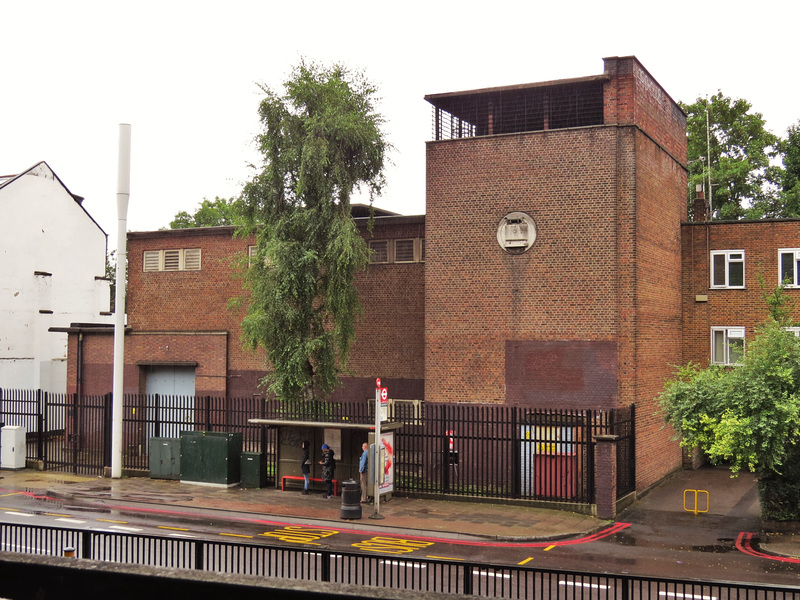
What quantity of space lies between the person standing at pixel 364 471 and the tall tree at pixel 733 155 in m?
30.8

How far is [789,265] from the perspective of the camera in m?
27.8

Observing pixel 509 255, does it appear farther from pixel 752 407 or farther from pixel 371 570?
pixel 371 570

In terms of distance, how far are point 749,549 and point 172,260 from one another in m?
24.3

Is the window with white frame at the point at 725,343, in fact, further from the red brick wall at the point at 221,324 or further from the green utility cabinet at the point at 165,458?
the green utility cabinet at the point at 165,458

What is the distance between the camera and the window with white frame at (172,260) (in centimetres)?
3262

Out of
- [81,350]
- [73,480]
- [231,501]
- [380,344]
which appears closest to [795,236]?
[380,344]

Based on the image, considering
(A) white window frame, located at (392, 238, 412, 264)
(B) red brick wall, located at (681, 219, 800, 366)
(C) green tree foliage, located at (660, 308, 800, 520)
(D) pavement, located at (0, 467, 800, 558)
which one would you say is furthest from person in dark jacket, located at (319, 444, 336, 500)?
(B) red brick wall, located at (681, 219, 800, 366)

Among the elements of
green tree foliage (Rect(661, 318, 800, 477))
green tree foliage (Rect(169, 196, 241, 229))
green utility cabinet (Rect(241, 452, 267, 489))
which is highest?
green tree foliage (Rect(169, 196, 241, 229))

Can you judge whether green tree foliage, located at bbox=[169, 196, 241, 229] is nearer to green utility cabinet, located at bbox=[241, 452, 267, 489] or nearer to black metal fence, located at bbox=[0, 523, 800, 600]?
green utility cabinet, located at bbox=[241, 452, 267, 489]

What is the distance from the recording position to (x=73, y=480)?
24.8 metres

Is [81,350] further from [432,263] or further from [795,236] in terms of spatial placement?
[795,236]

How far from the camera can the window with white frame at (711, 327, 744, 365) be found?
28.4 m

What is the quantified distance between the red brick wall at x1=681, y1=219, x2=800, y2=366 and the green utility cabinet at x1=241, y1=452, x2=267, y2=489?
1550cm

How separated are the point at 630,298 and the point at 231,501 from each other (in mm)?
12412
